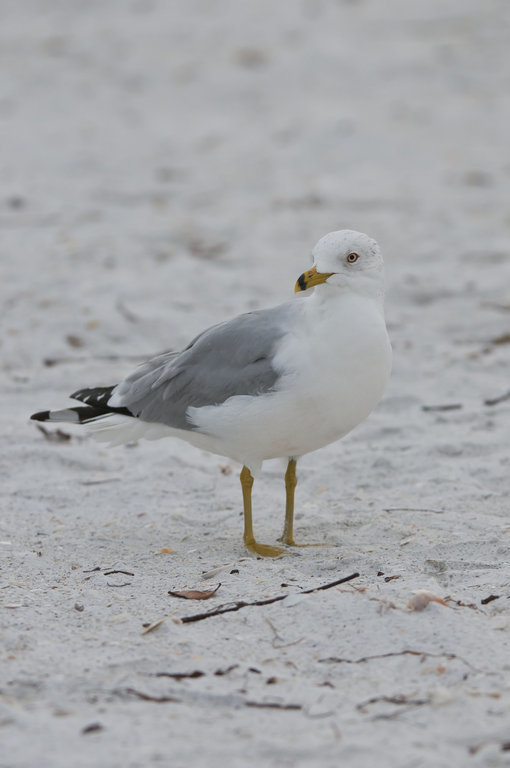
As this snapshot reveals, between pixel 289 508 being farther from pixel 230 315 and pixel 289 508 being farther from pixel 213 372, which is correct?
pixel 230 315

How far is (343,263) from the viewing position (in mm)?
4121

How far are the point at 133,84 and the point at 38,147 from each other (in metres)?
1.86

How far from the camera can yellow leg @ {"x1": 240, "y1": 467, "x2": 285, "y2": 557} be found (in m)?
4.25

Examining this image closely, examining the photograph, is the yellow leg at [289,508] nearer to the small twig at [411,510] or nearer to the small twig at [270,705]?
the small twig at [411,510]

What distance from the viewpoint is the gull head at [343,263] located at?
161 inches

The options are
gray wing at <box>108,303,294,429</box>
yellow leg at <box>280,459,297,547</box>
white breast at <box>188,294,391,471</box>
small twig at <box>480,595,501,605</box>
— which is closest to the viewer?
small twig at <box>480,595,501,605</box>

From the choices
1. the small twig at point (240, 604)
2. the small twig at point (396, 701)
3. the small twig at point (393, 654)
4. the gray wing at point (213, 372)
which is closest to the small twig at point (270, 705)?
the small twig at point (396, 701)

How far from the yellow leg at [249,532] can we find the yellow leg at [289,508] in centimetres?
11

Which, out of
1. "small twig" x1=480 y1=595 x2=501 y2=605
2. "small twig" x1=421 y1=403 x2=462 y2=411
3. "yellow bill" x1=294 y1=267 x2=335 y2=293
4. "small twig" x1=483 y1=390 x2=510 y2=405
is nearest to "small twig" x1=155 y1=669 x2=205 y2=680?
"small twig" x1=480 y1=595 x2=501 y2=605

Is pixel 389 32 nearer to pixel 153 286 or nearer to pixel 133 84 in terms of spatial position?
pixel 133 84

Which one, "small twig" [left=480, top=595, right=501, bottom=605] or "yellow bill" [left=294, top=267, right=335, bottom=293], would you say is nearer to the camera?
"small twig" [left=480, top=595, right=501, bottom=605]

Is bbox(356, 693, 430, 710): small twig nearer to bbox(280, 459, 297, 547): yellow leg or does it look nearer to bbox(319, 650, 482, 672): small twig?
bbox(319, 650, 482, 672): small twig

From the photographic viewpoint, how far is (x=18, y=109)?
37.0 ft

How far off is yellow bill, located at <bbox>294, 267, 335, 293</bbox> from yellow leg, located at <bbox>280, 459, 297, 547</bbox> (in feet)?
2.59
